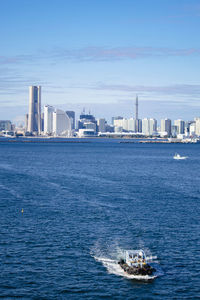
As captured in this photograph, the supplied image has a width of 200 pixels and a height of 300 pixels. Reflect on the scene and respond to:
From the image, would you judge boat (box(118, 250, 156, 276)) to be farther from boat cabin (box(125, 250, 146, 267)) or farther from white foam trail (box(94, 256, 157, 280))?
white foam trail (box(94, 256, 157, 280))

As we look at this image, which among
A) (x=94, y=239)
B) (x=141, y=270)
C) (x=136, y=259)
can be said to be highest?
(x=136, y=259)

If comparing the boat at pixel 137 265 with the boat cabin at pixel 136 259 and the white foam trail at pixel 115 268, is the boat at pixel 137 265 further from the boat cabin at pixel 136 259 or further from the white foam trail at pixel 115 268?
the white foam trail at pixel 115 268

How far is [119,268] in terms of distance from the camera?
33.8 meters

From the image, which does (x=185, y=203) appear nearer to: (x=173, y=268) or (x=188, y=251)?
(x=188, y=251)

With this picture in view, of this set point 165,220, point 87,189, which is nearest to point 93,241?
point 165,220

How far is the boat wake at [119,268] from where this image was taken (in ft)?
105

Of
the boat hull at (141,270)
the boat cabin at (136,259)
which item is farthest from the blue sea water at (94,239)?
the boat cabin at (136,259)

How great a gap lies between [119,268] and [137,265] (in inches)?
66.3

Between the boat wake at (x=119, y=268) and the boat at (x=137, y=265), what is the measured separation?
274mm

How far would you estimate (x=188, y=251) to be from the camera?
124ft

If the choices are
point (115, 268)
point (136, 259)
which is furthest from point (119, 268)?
point (136, 259)

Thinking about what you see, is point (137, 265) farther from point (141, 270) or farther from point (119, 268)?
point (119, 268)

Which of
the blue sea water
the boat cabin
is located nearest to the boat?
the boat cabin

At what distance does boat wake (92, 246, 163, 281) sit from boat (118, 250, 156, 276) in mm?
274
